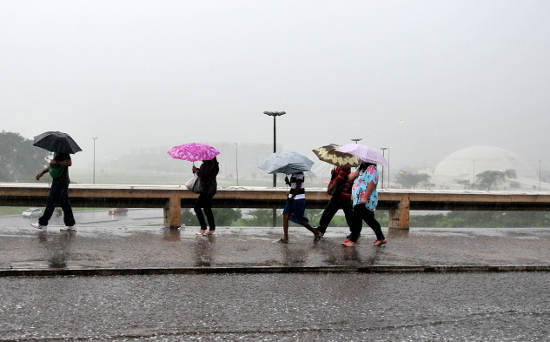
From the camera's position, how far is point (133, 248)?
28.4ft

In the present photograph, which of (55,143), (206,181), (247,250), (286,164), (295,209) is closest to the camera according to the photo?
(247,250)

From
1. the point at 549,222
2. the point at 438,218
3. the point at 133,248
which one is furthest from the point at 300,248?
the point at 549,222

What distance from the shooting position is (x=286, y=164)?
32.2ft

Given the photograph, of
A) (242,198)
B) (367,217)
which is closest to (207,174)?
(242,198)

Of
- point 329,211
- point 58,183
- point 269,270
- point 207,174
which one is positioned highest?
point 207,174

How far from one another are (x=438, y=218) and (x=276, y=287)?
475ft

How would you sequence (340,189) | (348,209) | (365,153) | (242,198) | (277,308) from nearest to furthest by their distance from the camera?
(277,308) → (365,153) → (340,189) → (348,209) → (242,198)

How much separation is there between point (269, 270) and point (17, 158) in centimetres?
15970

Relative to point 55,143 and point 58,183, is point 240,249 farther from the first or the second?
point 55,143

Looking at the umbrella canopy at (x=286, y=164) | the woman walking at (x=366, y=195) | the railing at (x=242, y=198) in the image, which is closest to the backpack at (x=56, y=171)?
the railing at (x=242, y=198)

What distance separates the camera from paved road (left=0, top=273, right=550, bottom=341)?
4445 mm

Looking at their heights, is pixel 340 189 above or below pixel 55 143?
below

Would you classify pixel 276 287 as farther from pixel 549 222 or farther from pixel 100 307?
pixel 549 222

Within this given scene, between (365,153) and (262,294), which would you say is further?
(365,153)
